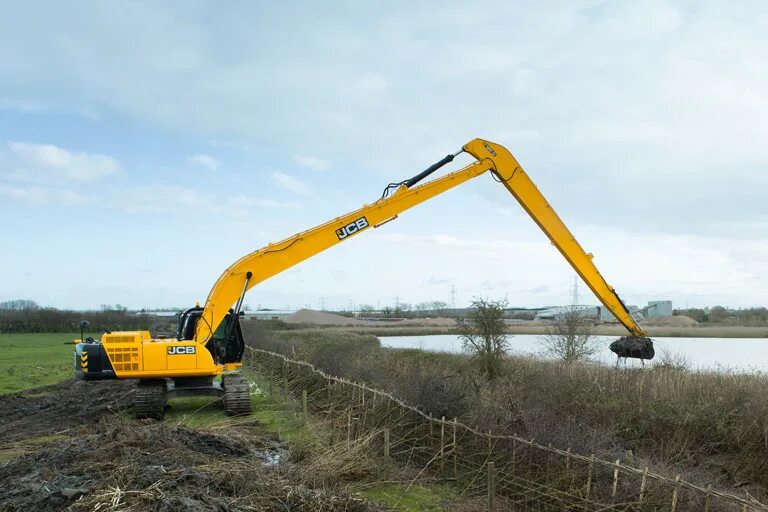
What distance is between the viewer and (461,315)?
2092cm

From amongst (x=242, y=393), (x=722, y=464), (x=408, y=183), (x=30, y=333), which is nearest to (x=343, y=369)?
(x=242, y=393)

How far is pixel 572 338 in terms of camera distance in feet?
68.4

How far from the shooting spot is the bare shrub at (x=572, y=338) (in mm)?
20719

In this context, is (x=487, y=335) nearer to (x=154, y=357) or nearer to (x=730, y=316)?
(x=154, y=357)

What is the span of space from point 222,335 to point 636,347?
33.2 ft

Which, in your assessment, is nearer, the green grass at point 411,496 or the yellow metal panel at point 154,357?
the green grass at point 411,496

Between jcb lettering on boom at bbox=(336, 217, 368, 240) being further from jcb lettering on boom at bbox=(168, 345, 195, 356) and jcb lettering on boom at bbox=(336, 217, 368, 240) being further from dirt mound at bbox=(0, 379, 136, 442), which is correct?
dirt mound at bbox=(0, 379, 136, 442)

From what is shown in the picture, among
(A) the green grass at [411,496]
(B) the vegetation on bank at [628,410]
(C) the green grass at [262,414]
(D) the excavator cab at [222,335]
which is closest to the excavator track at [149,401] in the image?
(C) the green grass at [262,414]

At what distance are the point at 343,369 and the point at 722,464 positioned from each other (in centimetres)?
830

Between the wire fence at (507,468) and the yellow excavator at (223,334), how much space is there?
284cm

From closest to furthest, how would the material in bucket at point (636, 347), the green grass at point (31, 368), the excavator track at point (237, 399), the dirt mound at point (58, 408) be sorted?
the dirt mound at point (58, 408) → the excavator track at point (237, 399) → the material in bucket at point (636, 347) → the green grass at point (31, 368)

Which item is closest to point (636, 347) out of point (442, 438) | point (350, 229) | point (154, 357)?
point (350, 229)

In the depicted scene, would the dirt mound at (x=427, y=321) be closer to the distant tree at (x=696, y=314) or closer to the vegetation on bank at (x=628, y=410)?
the distant tree at (x=696, y=314)

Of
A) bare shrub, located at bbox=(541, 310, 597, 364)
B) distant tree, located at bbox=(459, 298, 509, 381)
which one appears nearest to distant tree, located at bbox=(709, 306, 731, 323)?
bare shrub, located at bbox=(541, 310, 597, 364)
